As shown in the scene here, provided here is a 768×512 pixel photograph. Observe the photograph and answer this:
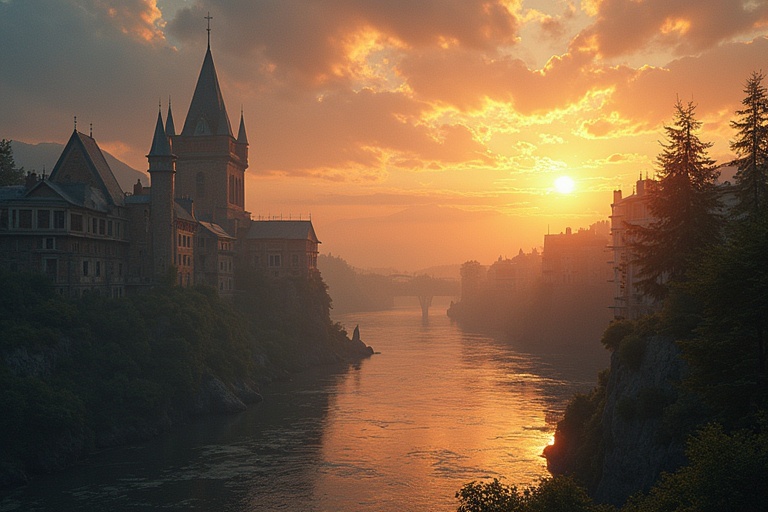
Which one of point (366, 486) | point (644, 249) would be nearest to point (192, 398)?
point (366, 486)

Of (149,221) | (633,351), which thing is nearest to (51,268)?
(149,221)

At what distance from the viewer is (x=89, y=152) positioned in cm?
9006

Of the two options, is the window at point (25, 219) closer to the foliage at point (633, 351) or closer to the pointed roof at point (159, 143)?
the pointed roof at point (159, 143)

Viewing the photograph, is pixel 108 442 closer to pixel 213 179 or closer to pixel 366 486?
pixel 366 486

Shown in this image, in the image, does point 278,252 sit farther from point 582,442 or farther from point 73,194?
point 582,442

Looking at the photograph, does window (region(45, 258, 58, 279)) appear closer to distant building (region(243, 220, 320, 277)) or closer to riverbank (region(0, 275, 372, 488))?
riverbank (region(0, 275, 372, 488))

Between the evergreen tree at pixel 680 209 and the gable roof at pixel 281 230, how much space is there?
9051cm

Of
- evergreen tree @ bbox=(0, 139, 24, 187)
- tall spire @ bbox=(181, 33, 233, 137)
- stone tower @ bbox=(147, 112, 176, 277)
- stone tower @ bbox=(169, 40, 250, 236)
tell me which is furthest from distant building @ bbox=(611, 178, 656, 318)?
evergreen tree @ bbox=(0, 139, 24, 187)

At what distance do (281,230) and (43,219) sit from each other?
62957 mm

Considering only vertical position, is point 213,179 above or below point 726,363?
above

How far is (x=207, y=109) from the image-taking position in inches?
5157

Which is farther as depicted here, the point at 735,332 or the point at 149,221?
the point at 149,221

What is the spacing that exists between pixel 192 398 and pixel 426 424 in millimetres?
25256

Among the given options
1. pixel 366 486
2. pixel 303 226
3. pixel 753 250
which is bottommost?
pixel 366 486
